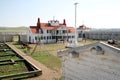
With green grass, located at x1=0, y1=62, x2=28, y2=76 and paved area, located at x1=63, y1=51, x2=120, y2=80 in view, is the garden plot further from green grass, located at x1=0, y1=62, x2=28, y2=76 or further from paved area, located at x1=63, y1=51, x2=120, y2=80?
paved area, located at x1=63, y1=51, x2=120, y2=80

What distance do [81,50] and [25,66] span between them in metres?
10.3

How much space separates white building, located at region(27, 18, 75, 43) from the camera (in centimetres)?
4116

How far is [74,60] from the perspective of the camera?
8.15m

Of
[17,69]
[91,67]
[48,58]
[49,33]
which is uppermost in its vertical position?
[49,33]

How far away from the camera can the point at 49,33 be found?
42.8 meters

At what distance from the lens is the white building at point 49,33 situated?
135ft

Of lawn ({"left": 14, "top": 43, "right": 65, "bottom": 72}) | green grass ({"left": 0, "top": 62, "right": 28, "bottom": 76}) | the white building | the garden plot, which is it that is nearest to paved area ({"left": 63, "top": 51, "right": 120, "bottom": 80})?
the garden plot

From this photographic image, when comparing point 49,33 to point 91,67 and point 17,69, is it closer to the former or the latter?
point 17,69

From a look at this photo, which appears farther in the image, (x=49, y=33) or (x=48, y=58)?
(x=49, y=33)

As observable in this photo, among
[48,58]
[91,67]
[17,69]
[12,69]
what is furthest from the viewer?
[48,58]

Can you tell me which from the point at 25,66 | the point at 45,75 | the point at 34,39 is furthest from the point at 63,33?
the point at 45,75

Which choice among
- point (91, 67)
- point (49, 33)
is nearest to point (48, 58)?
point (91, 67)

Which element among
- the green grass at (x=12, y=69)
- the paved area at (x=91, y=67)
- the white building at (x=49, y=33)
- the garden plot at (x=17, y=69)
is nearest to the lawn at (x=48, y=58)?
the garden plot at (x=17, y=69)

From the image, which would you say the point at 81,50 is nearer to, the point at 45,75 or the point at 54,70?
the point at 45,75
